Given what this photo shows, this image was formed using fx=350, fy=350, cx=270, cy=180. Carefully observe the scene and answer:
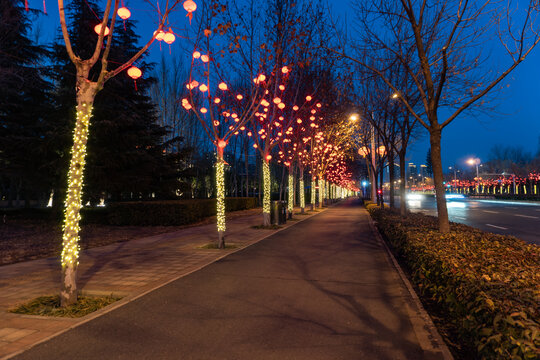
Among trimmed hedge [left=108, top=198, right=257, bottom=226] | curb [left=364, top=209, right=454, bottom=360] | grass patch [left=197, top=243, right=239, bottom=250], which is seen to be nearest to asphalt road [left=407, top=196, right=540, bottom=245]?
curb [left=364, top=209, right=454, bottom=360]

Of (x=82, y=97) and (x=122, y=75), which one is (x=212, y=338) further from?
(x=122, y=75)

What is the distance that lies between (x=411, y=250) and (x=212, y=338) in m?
4.39

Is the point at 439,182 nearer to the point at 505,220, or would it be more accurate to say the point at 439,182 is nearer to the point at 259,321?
the point at 259,321

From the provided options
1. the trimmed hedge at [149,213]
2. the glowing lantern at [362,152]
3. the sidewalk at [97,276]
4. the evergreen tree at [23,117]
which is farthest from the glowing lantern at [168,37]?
the glowing lantern at [362,152]

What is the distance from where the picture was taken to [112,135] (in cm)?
1898

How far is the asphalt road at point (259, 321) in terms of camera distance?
12.5ft

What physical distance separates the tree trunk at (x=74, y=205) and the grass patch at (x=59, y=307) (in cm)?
16

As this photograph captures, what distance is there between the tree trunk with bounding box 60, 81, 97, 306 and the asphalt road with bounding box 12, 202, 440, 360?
3.07 feet

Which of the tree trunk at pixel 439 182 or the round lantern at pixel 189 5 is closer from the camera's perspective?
the round lantern at pixel 189 5

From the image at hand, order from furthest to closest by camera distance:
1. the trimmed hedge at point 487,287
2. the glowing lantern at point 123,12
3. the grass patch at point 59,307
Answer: the glowing lantern at point 123,12 < the grass patch at point 59,307 < the trimmed hedge at point 487,287

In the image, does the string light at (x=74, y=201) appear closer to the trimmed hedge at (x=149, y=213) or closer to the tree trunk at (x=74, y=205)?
the tree trunk at (x=74, y=205)

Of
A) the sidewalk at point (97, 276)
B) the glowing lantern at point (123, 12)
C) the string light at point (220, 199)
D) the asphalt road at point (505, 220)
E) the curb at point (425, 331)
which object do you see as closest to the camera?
the curb at point (425, 331)

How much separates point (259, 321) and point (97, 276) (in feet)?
14.2

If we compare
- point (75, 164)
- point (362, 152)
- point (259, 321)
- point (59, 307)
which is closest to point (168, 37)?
point (75, 164)
